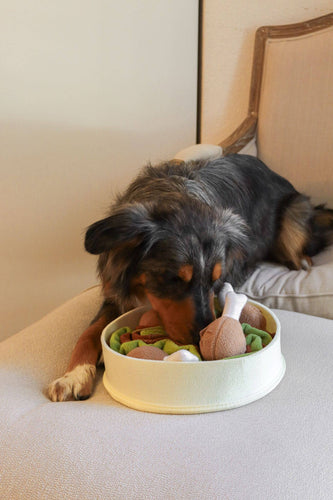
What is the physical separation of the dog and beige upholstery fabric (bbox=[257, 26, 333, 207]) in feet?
2.29

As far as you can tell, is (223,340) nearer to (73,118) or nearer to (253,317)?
(253,317)

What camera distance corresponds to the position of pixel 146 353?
4.28 feet

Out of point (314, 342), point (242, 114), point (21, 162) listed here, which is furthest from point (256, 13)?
point (314, 342)

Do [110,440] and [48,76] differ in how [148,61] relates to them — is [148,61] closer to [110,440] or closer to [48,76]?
[48,76]

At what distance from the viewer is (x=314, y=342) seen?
152 centimetres

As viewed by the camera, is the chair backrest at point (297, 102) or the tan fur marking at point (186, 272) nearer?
the tan fur marking at point (186, 272)

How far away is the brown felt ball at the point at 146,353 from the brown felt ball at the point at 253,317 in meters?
0.35

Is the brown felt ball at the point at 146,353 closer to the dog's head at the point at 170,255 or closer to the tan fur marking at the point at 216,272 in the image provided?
the dog's head at the point at 170,255

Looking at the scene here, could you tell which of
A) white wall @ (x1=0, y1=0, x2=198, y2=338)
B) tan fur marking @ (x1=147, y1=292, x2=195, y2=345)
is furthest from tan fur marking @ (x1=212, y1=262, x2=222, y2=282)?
white wall @ (x1=0, y1=0, x2=198, y2=338)

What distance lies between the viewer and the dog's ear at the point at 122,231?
1.47 meters

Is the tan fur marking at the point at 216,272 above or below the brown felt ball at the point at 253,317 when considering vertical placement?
above

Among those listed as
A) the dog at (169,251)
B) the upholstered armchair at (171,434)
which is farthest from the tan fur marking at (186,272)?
the upholstered armchair at (171,434)

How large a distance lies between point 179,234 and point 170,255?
0.08 m

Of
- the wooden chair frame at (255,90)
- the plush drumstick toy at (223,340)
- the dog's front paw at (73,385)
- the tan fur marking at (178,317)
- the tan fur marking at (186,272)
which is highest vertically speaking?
the wooden chair frame at (255,90)
